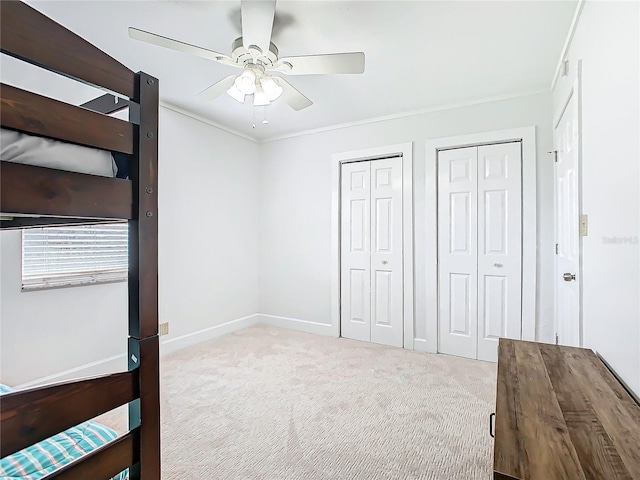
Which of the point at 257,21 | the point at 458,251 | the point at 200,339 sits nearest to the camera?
the point at 257,21

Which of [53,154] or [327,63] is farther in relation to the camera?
[327,63]

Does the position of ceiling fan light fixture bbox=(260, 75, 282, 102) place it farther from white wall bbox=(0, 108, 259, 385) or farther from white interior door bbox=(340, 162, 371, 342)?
white interior door bbox=(340, 162, 371, 342)

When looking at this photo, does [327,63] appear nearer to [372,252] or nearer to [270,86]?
[270,86]

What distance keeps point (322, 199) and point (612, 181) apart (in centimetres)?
297

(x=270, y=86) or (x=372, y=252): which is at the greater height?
(x=270, y=86)

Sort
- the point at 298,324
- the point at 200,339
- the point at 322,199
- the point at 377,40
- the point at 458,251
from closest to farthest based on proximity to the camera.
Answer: the point at 377,40
the point at 458,251
the point at 200,339
the point at 322,199
the point at 298,324

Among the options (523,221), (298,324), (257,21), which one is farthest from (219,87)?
(298,324)

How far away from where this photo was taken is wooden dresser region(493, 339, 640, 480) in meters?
0.70

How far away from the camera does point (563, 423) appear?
2.86ft

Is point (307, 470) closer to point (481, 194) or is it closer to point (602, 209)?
point (602, 209)

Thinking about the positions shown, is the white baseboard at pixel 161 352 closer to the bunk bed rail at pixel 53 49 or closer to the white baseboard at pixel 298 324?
the white baseboard at pixel 298 324

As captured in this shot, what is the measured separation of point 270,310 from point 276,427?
241 centimetres

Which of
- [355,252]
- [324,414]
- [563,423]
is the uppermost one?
[355,252]

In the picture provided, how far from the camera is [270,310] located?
4418 mm
